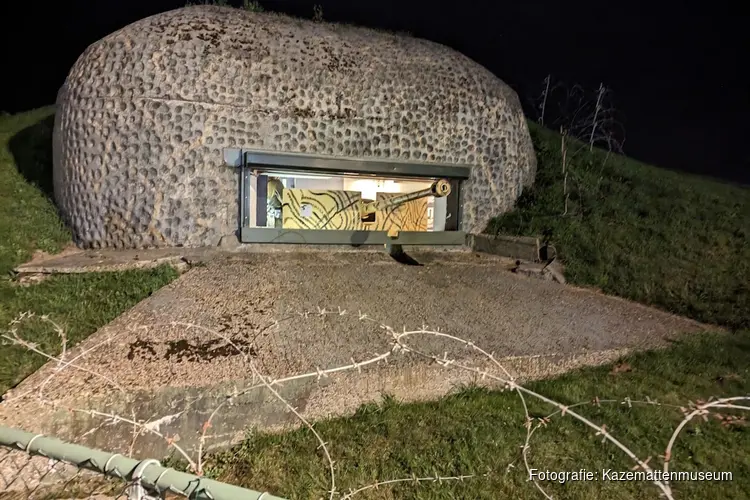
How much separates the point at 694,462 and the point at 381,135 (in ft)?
17.5

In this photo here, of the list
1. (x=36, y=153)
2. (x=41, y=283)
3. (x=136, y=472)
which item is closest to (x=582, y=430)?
(x=136, y=472)

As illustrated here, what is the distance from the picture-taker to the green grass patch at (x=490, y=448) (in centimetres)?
296

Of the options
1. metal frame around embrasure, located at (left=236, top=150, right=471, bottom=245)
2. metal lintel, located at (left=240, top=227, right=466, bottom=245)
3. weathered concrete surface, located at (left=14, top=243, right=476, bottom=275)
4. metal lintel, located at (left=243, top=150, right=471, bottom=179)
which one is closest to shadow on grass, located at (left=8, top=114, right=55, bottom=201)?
weathered concrete surface, located at (left=14, top=243, right=476, bottom=275)

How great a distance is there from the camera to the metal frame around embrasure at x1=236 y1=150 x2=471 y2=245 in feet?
20.8

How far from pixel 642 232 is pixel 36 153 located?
1049 centimetres

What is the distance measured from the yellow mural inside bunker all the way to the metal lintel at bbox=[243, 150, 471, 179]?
0.24 m

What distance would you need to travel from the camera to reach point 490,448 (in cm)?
330

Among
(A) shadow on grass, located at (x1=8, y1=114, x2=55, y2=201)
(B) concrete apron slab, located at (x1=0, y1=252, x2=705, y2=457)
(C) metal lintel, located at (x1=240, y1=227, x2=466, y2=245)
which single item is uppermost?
(A) shadow on grass, located at (x1=8, y1=114, x2=55, y2=201)

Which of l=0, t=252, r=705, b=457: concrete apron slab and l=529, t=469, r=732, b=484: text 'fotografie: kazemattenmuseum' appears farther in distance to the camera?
l=0, t=252, r=705, b=457: concrete apron slab

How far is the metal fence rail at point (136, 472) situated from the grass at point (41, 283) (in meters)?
1.87

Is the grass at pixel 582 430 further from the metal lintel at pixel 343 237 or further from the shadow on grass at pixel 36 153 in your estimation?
the shadow on grass at pixel 36 153

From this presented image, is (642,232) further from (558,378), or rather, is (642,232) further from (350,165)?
(350,165)

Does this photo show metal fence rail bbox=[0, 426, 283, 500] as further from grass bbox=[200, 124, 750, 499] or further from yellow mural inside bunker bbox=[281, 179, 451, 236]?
yellow mural inside bunker bbox=[281, 179, 451, 236]

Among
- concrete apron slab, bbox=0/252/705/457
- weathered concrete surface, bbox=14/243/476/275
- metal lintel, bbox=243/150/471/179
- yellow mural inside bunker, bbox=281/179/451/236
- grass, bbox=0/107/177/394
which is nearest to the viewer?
concrete apron slab, bbox=0/252/705/457
